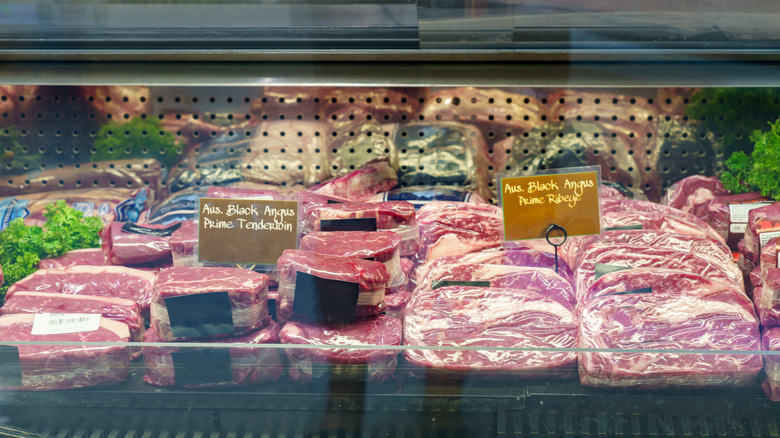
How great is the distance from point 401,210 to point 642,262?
0.66 metres

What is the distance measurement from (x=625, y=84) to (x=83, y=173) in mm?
1815

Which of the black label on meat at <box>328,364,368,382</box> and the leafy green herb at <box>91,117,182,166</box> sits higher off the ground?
the leafy green herb at <box>91,117,182,166</box>

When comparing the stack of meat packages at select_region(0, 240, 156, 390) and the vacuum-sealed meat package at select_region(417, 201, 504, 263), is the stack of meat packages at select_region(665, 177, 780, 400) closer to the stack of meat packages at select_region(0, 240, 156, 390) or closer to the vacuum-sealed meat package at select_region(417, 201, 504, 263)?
the vacuum-sealed meat package at select_region(417, 201, 504, 263)

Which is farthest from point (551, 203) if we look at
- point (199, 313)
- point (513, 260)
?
point (199, 313)

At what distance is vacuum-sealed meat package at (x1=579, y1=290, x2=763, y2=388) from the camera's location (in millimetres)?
1169

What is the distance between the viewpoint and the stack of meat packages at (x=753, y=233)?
1376 mm

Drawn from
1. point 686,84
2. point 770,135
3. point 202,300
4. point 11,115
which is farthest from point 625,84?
point 11,115

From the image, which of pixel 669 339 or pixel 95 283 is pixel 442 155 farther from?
pixel 95 283

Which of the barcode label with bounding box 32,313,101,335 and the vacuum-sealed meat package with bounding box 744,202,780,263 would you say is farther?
the vacuum-sealed meat package with bounding box 744,202,780,263

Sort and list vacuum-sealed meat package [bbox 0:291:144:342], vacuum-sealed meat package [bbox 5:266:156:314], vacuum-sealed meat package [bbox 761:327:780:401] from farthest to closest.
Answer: vacuum-sealed meat package [bbox 5:266:156:314], vacuum-sealed meat package [bbox 0:291:144:342], vacuum-sealed meat package [bbox 761:327:780:401]

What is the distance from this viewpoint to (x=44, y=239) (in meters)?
1.83

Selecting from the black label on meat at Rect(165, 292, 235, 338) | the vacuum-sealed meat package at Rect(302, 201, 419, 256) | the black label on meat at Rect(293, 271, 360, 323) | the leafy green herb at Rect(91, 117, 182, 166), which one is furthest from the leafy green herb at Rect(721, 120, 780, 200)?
the leafy green herb at Rect(91, 117, 182, 166)

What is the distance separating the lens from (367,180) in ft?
6.82

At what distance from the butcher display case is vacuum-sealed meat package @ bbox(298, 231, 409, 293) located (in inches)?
0.8
